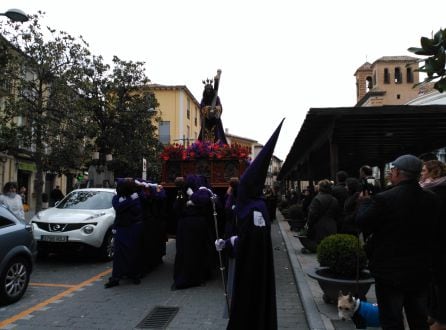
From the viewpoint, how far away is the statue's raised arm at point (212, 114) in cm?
1053

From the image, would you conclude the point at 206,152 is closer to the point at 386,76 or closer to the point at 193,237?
the point at 193,237

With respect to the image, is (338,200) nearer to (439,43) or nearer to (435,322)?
(435,322)

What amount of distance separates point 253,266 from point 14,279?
4240mm

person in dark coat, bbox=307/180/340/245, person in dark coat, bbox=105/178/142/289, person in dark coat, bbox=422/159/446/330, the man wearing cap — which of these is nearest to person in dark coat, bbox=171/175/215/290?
person in dark coat, bbox=105/178/142/289

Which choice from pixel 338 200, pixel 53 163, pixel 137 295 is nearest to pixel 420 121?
pixel 338 200

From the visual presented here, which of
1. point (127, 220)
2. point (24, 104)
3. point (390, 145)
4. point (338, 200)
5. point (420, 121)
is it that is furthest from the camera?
point (24, 104)

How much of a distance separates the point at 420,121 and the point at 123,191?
6849 millimetres

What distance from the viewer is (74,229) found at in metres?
9.21

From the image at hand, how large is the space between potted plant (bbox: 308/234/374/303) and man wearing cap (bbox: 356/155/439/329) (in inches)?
68.5

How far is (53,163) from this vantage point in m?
15.6

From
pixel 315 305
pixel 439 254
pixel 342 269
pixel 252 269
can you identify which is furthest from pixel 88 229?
pixel 439 254

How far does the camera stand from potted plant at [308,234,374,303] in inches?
212

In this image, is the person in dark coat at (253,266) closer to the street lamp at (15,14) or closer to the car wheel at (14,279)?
the car wheel at (14,279)

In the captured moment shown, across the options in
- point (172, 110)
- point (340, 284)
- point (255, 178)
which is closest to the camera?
point (255, 178)
